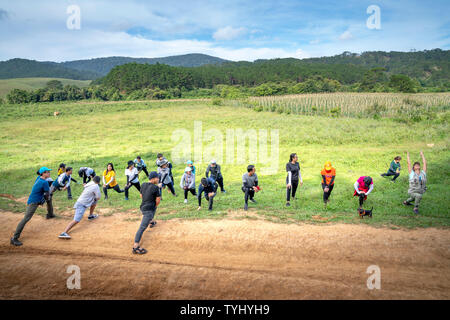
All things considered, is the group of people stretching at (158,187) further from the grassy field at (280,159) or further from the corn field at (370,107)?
the corn field at (370,107)

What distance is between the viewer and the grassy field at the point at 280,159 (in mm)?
9844

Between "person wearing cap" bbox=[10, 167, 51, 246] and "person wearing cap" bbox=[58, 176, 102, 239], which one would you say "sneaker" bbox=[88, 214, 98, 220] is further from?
"person wearing cap" bbox=[10, 167, 51, 246]

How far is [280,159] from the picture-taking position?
18.3 metres

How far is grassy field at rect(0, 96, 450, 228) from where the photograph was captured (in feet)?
32.3

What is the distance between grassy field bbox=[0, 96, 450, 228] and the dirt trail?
1.15m

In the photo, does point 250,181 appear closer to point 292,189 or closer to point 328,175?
point 292,189

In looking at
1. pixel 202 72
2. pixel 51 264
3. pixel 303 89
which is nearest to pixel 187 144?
pixel 51 264

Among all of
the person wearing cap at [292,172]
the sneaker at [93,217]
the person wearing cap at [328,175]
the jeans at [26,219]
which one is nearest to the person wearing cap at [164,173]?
the sneaker at [93,217]

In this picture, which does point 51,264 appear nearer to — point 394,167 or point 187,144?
point 394,167

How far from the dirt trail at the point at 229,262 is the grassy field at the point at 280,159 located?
1148 mm

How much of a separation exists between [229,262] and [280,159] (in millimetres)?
12327
